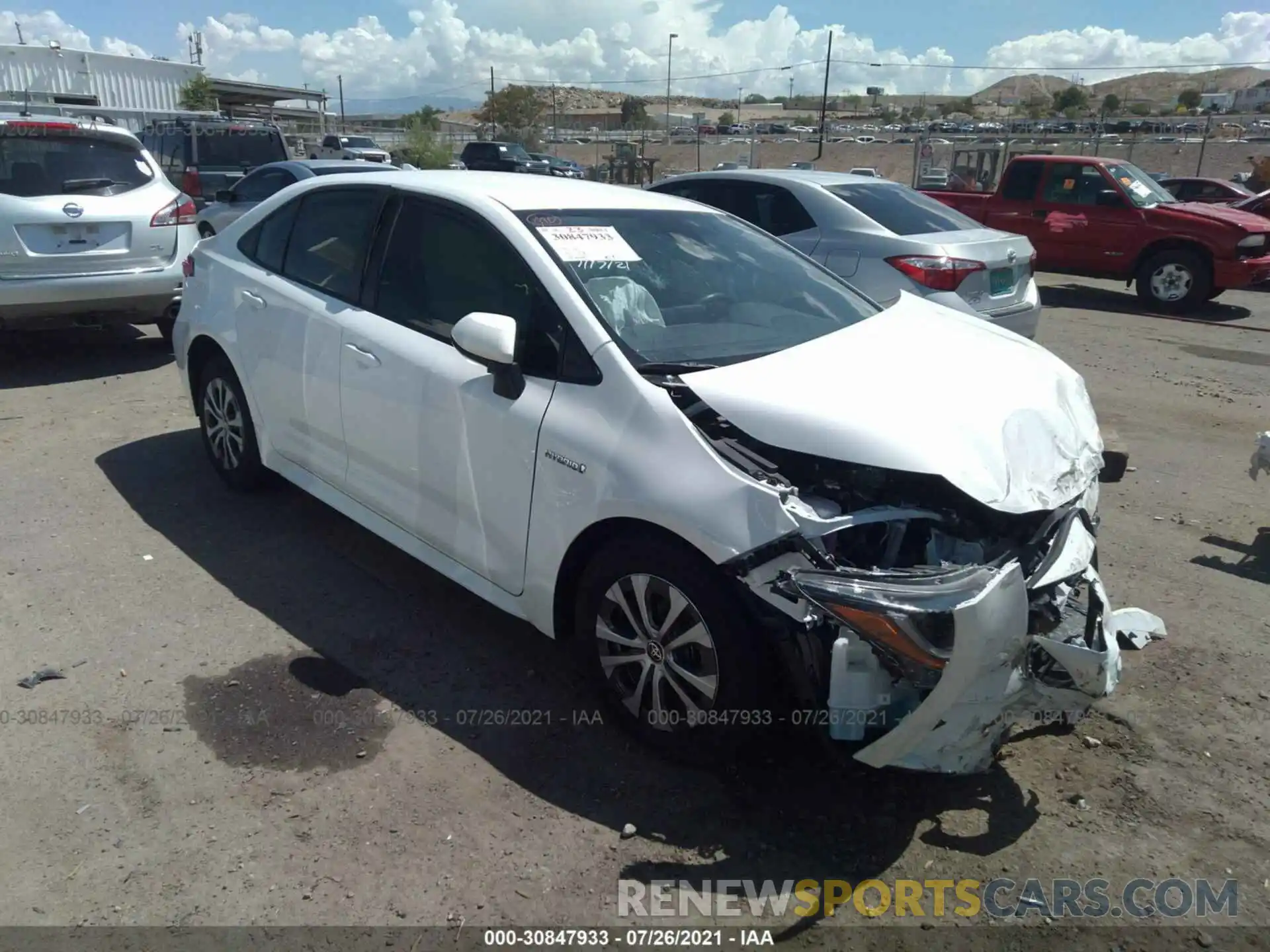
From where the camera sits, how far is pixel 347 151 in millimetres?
29547

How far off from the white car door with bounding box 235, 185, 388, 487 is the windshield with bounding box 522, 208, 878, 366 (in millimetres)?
1076

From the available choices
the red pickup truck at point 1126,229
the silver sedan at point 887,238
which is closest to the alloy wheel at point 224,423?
the silver sedan at point 887,238

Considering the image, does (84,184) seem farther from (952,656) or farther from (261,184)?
(952,656)

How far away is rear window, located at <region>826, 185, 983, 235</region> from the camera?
7.43m

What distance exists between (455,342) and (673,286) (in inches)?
33.6

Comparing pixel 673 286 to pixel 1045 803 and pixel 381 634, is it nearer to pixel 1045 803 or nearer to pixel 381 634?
Result: pixel 381 634

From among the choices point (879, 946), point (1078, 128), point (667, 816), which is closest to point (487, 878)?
point (667, 816)

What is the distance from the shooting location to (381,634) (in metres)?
3.95

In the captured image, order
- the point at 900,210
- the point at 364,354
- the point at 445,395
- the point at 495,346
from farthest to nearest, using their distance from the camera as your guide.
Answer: the point at 900,210 < the point at 364,354 < the point at 445,395 < the point at 495,346

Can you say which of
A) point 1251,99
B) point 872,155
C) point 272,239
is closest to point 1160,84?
point 1251,99

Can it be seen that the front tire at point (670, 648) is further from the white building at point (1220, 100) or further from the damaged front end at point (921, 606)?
the white building at point (1220, 100)

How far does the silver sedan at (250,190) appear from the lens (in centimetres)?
1183

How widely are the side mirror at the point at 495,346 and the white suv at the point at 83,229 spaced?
5.47 metres

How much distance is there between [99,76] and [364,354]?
3380 cm
